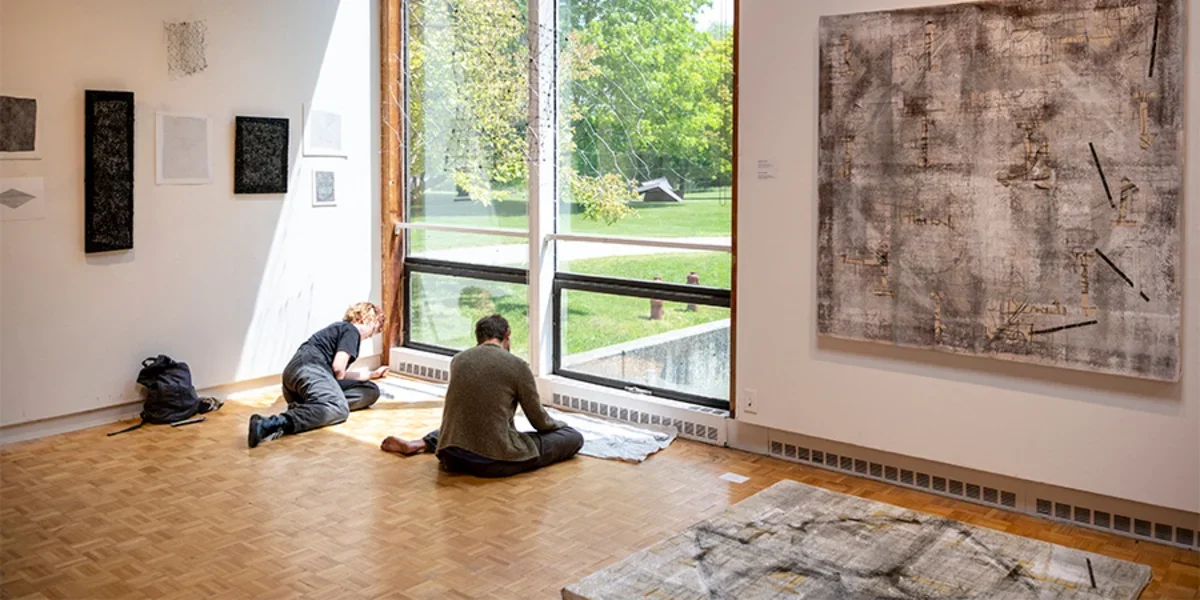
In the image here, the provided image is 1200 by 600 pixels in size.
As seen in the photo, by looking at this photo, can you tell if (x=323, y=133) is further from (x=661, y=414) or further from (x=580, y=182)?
(x=661, y=414)

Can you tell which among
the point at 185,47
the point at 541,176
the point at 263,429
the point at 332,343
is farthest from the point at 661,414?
the point at 185,47

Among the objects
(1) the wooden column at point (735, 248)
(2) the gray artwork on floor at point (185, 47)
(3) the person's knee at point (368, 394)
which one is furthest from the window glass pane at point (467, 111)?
(1) the wooden column at point (735, 248)

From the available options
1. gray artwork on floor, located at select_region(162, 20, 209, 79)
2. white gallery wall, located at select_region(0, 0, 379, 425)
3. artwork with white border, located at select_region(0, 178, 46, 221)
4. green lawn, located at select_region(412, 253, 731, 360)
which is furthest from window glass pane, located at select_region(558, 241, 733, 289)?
artwork with white border, located at select_region(0, 178, 46, 221)

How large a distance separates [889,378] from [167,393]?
4360 mm

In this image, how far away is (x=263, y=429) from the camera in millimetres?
6320

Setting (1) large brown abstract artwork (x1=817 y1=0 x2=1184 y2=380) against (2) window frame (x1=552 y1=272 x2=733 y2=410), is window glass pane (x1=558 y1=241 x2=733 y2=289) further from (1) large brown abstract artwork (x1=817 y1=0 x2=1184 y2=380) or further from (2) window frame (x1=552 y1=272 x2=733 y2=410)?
(1) large brown abstract artwork (x1=817 y1=0 x2=1184 y2=380)

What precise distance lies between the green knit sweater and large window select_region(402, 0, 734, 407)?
1329 mm

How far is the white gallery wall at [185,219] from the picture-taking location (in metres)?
6.30

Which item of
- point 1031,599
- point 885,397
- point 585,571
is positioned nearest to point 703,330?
point 885,397

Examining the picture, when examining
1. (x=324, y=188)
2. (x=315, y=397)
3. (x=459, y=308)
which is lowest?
(x=315, y=397)

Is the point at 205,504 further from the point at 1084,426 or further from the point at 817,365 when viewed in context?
the point at 1084,426

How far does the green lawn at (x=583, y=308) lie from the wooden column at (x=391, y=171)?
0.16m

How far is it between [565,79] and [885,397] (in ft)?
9.80

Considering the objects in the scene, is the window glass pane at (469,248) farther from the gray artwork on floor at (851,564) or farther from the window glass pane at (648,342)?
the gray artwork on floor at (851,564)
